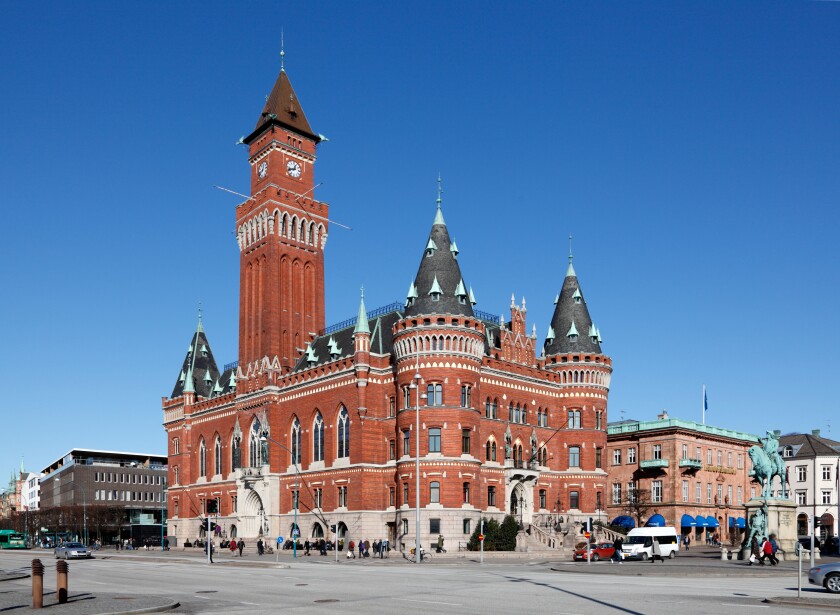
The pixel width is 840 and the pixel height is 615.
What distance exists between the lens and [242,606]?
27797mm

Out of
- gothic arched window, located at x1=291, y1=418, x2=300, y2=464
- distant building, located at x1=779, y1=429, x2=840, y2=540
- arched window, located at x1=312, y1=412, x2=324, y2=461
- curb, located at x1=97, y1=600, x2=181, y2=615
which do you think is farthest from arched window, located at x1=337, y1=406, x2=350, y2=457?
distant building, located at x1=779, y1=429, x2=840, y2=540

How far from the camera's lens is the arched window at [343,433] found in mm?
79869

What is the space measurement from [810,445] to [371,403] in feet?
235

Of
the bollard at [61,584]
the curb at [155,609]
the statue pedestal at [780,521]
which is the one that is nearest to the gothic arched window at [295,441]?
the statue pedestal at [780,521]

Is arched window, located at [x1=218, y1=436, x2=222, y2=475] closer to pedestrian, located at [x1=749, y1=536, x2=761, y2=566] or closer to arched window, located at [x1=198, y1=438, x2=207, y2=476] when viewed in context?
arched window, located at [x1=198, y1=438, x2=207, y2=476]

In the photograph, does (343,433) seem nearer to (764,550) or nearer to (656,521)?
(656,521)

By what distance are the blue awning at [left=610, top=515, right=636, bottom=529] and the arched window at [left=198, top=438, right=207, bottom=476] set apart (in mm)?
42829

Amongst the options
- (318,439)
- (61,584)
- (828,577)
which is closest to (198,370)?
(318,439)

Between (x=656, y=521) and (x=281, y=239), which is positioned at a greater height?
(x=281, y=239)

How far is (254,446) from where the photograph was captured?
9125 centimetres

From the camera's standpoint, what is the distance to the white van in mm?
62906

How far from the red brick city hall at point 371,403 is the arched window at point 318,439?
0.15 metres

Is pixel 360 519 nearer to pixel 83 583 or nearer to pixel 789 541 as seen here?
pixel 789 541

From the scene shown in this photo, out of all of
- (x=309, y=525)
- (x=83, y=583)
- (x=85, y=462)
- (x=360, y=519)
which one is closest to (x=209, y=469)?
(x=309, y=525)
